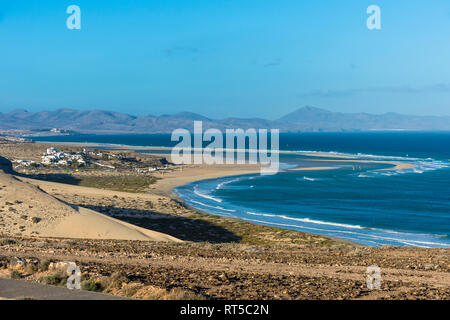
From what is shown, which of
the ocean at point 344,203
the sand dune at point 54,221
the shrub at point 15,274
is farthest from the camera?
the ocean at point 344,203

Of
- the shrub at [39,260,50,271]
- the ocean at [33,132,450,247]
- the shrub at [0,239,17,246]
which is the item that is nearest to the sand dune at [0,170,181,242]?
the shrub at [0,239,17,246]

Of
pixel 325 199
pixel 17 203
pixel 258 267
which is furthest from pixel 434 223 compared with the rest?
pixel 17 203

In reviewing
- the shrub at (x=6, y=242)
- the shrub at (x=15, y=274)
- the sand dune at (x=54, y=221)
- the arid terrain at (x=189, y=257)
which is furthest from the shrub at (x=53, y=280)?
the sand dune at (x=54, y=221)

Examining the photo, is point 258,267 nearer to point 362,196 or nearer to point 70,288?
point 70,288

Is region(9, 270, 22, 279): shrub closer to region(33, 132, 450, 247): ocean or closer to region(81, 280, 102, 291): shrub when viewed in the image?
region(81, 280, 102, 291): shrub

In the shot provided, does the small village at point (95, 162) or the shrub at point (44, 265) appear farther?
the small village at point (95, 162)

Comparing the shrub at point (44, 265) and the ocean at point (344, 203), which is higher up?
the shrub at point (44, 265)

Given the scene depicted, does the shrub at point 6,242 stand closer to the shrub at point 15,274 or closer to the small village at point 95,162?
the shrub at point 15,274

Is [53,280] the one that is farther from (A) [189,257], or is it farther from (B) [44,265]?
(A) [189,257]
